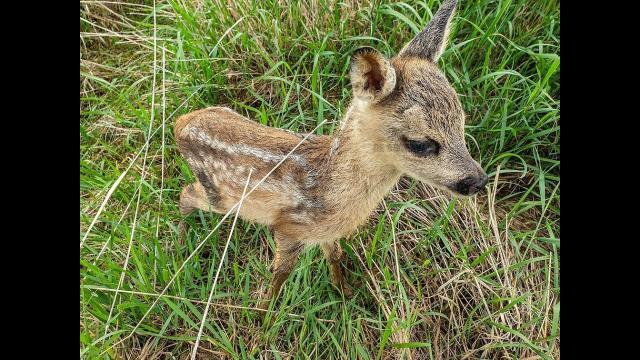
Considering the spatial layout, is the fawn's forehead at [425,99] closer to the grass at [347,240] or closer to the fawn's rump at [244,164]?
the fawn's rump at [244,164]

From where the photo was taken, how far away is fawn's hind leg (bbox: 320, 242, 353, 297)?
9.78ft

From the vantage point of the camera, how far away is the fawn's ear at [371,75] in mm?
2207

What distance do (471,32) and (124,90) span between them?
8.43 feet

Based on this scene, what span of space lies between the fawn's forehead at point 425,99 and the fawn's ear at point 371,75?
0.06 meters

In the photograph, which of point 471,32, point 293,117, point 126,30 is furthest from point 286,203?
point 126,30

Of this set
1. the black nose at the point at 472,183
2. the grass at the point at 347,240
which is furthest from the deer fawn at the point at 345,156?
the grass at the point at 347,240

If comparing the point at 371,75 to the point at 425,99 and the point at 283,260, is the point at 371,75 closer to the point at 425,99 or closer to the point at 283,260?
the point at 425,99

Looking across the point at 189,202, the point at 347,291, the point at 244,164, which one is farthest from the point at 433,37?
the point at 189,202

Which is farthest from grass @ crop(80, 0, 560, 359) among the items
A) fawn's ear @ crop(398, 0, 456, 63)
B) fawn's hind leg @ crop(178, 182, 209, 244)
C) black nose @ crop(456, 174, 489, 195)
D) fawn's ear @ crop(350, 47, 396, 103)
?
fawn's ear @ crop(350, 47, 396, 103)

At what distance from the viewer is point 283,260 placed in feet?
9.39

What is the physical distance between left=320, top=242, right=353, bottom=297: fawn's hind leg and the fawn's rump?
0.37 meters

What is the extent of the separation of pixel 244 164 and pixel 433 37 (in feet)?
3.84

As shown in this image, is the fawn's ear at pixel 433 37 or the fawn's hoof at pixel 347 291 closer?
the fawn's ear at pixel 433 37

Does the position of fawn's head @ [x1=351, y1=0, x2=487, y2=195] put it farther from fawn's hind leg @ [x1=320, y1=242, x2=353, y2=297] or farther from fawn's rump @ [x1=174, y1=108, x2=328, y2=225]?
fawn's hind leg @ [x1=320, y1=242, x2=353, y2=297]
